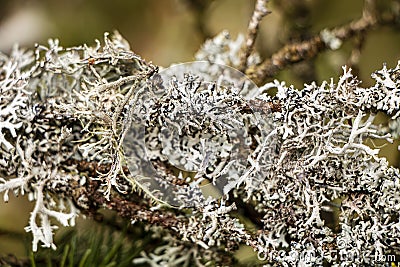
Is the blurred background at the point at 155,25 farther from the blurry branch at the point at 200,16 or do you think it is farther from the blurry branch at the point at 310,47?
the blurry branch at the point at 310,47

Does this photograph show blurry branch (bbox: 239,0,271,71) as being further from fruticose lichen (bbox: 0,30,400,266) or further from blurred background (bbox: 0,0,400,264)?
blurred background (bbox: 0,0,400,264)

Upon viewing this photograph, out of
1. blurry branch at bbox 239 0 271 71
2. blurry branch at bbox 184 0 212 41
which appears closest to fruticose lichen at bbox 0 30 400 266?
blurry branch at bbox 239 0 271 71

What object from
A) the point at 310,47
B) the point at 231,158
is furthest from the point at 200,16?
the point at 231,158

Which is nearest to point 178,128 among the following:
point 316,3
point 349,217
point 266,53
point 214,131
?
point 214,131

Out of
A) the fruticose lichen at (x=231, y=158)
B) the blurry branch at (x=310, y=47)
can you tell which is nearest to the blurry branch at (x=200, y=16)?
the blurry branch at (x=310, y=47)

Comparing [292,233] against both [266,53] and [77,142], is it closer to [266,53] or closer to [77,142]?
[77,142]

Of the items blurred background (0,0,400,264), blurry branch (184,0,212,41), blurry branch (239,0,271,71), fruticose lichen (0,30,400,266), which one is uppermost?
blurred background (0,0,400,264)
